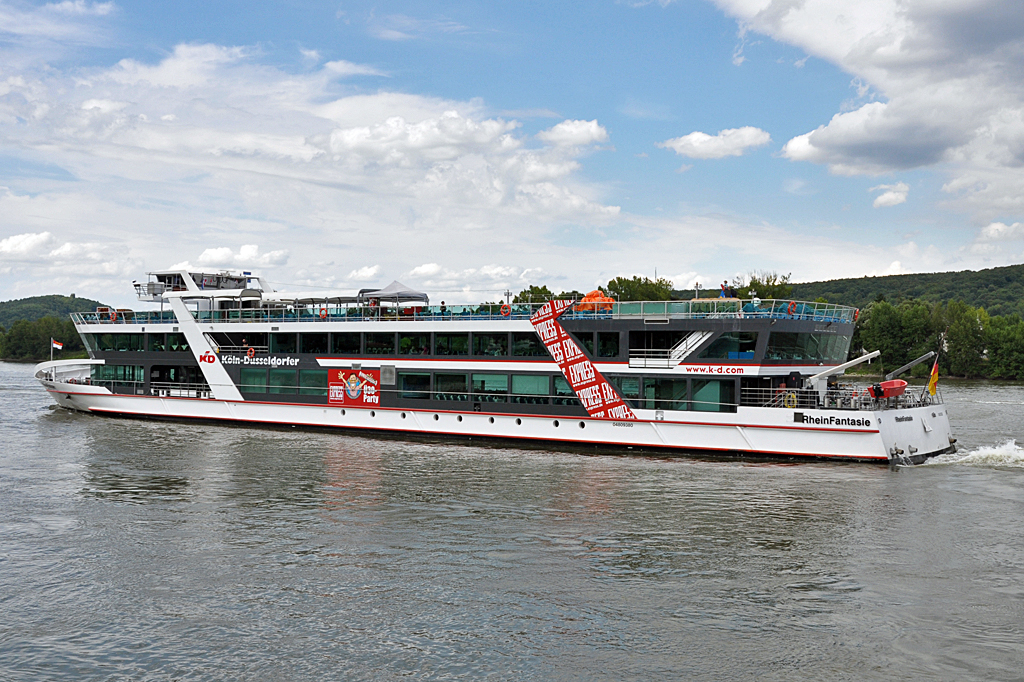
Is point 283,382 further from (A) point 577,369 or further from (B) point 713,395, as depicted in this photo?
(B) point 713,395

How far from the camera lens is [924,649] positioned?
43.7 ft

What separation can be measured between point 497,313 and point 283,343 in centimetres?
1165

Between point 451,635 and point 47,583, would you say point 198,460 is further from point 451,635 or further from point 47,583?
point 451,635

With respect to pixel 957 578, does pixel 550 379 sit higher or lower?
higher

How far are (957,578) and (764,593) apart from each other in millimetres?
4150

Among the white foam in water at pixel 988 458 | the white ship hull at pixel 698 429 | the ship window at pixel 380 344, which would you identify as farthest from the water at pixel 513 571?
the ship window at pixel 380 344

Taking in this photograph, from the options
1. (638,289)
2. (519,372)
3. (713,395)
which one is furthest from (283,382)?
(638,289)

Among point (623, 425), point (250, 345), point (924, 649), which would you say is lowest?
point (924, 649)

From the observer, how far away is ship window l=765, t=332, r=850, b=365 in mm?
30969

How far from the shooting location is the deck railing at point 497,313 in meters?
31.2

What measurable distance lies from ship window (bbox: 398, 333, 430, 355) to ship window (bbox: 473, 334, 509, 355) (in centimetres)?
254

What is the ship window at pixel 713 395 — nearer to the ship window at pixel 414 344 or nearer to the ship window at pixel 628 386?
the ship window at pixel 628 386

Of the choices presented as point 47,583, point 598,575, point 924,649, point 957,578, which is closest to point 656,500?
point 598,575

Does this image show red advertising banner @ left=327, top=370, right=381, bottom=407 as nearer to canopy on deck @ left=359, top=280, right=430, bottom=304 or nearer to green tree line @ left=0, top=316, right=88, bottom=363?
canopy on deck @ left=359, top=280, right=430, bottom=304
